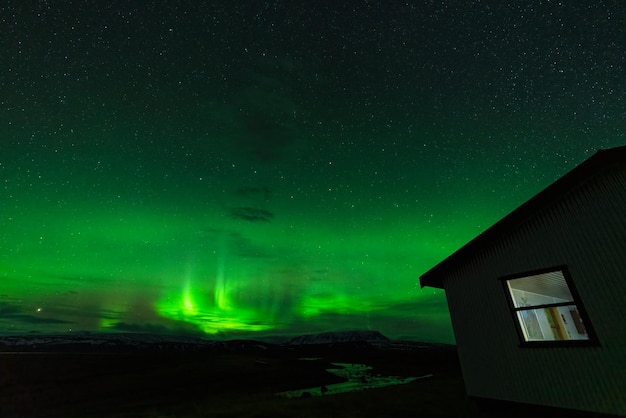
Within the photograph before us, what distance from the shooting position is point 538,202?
29.5ft

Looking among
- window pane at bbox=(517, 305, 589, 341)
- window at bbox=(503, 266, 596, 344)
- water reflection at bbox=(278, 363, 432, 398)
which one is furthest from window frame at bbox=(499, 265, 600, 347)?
water reflection at bbox=(278, 363, 432, 398)

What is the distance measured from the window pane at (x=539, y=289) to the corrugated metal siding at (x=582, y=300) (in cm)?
167

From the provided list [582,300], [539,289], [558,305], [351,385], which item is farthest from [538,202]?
[351,385]

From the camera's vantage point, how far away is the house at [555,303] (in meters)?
7.32

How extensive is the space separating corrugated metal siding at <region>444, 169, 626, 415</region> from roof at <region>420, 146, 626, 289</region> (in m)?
0.21

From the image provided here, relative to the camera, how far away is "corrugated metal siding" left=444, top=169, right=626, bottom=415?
7258mm

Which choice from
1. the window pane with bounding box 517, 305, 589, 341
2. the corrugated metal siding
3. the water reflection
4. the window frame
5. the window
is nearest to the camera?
the corrugated metal siding

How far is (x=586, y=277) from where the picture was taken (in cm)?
786

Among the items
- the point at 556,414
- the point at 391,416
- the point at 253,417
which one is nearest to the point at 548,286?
A: the point at 556,414

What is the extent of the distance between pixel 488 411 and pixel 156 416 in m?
15.5

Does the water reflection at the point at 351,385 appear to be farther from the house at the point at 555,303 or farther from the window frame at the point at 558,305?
the window frame at the point at 558,305

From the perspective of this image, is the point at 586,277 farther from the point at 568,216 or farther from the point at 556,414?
the point at 556,414

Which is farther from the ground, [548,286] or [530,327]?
[548,286]

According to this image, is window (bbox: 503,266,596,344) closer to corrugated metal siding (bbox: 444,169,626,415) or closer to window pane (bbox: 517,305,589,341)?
window pane (bbox: 517,305,589,341)
